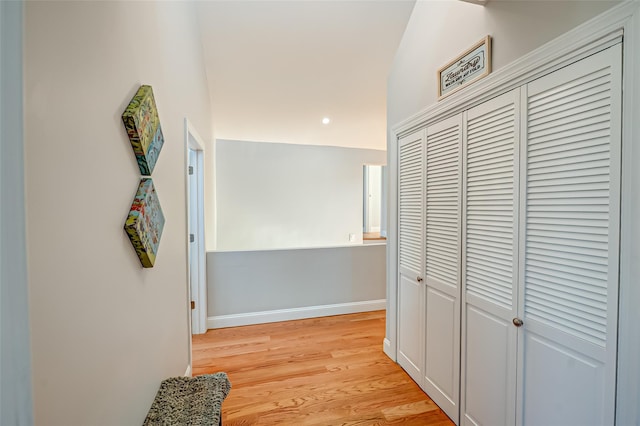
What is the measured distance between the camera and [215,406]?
1.17m

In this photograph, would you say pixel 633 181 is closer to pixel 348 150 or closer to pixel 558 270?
pixel 558 270

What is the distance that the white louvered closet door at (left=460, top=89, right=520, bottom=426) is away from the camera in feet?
4.33

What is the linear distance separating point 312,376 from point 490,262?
5.05ft

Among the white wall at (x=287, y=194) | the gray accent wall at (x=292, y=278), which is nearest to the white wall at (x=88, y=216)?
the gray accent wall at (x=292, y=278)

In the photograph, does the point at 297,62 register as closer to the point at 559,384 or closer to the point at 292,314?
the point at 292,314

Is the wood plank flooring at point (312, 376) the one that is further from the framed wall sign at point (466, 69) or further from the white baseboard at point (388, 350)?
the framed wall sign at point (466, 69)

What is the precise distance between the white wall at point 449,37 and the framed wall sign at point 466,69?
0.13 ft

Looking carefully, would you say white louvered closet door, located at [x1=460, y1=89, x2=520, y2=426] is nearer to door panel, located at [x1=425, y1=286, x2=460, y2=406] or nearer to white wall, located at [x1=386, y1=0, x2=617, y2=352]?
door panel, located at [x1=425, y1=286, x2=460, y2=406]

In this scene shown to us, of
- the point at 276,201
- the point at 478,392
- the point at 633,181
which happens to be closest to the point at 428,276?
the point at 478,392

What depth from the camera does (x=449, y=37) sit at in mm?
1679

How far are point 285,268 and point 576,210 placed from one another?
102 inches

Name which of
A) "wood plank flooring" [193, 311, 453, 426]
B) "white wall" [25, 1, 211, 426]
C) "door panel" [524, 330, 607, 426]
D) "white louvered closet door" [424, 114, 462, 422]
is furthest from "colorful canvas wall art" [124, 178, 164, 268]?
"door panel" [524, 330, 607, 426]

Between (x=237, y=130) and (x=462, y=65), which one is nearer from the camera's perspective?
(x=462, y=65)

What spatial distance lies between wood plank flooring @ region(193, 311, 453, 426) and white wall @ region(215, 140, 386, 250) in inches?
59.3
